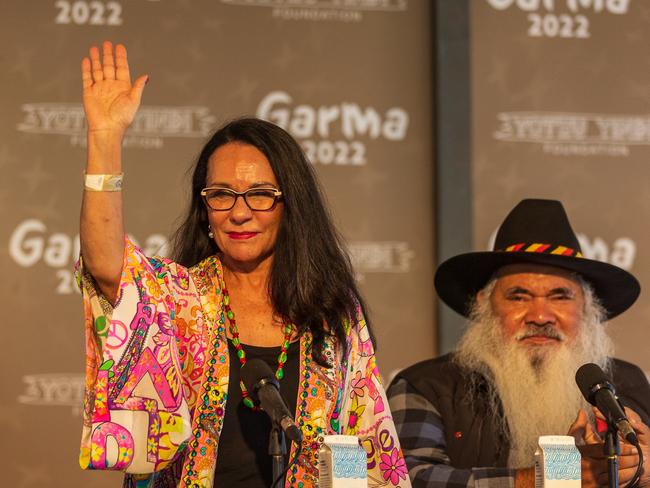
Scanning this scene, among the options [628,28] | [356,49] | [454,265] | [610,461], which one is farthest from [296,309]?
[628,28]

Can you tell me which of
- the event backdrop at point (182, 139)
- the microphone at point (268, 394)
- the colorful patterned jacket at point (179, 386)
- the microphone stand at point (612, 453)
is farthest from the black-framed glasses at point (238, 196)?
the event backdrop at point (182, 139)

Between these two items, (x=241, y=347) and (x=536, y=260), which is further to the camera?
(x=536, y=260)

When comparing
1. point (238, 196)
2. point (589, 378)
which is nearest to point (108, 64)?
point (238, 196)

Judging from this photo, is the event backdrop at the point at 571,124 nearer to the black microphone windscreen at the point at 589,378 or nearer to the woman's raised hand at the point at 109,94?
the black microphone windscreen at the point at 589,378

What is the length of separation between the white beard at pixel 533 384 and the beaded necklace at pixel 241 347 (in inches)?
46.9

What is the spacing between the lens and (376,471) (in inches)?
118

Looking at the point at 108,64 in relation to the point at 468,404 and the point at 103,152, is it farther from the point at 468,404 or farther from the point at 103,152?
the point at 468,404

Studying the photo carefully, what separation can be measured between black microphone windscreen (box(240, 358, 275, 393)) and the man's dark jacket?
1.44 meters

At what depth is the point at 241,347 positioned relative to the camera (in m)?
2.96

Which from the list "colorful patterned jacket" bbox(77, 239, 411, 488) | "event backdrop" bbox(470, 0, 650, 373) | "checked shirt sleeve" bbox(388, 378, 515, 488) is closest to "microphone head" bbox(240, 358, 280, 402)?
"colorful patterned jacket" bbox(77, 239, 411, 488)

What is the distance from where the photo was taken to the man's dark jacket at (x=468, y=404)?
386cm

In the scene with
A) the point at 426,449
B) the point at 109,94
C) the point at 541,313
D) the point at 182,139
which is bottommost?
the point at 426,449

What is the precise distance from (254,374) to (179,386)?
10.1 inches

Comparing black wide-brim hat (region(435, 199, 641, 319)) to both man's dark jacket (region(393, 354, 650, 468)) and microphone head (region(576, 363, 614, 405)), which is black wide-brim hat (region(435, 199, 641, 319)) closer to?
man's dark jacket (region(393, 354, 650, 468))
